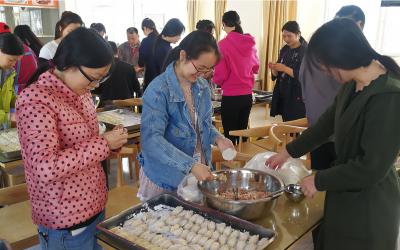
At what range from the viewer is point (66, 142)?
122cm

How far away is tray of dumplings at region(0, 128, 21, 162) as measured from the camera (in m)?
2.11

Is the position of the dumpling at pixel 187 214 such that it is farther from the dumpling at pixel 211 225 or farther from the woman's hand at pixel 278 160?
the woman's hand at pixel 278 160

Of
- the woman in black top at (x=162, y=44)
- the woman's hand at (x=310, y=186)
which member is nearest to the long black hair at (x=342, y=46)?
the woman's hand at (x=310, y=186)

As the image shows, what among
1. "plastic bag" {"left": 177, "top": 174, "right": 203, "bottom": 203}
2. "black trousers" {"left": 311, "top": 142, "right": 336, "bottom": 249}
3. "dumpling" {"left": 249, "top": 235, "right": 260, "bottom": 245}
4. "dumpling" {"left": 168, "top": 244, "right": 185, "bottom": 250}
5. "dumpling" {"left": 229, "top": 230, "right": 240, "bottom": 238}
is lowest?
"black trousers" {"left": 311, "top": 142, "right": 336, "bottom": 249}

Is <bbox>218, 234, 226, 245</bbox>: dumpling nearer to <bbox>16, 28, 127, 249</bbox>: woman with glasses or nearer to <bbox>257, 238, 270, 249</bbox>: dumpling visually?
<bbox>257, 238, 270, 249</bbox>: dumpling

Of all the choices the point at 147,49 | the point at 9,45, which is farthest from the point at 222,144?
the point at 147,49

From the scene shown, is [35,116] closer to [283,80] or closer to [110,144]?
[110,144]

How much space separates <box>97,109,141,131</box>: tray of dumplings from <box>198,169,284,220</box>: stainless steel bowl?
134cm

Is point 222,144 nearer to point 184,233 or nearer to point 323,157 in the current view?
point 184,233

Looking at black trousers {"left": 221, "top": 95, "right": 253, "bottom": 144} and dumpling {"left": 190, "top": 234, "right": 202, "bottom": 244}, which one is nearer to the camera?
dumpling {"left": 190, "top": 234, "right": 202, "bottom": 244}

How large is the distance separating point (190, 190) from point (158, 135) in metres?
0.25

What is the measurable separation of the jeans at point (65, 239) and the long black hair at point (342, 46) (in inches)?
38.0

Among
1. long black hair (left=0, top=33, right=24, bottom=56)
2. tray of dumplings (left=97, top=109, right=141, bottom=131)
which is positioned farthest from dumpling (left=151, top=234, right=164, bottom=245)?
long black hair (left=0, top=33, right=24, bottom=56)

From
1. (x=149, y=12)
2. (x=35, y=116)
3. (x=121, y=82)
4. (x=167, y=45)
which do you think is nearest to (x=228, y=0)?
(x=149, y=12)
